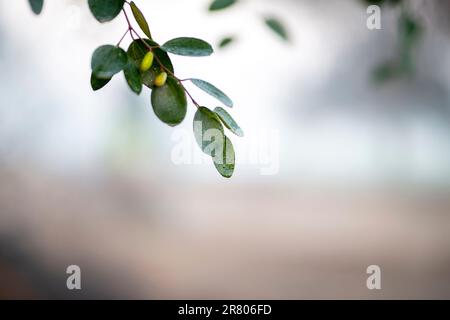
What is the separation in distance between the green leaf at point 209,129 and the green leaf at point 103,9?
0.11 meters

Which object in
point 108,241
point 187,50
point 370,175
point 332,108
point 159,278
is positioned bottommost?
point 187,50

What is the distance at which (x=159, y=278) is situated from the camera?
329 cm

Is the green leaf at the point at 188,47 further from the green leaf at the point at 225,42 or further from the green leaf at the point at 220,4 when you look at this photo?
the green leaf at the point at 225,42

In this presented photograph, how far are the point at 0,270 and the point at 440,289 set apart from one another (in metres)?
2.40

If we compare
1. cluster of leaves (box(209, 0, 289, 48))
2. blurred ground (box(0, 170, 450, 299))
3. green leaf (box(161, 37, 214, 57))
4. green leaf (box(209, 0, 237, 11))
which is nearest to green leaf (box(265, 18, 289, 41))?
cluster of leaves (box(209, 0, 289, 48))

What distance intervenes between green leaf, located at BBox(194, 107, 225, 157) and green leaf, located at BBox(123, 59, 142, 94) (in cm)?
5

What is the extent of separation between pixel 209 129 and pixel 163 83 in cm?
5

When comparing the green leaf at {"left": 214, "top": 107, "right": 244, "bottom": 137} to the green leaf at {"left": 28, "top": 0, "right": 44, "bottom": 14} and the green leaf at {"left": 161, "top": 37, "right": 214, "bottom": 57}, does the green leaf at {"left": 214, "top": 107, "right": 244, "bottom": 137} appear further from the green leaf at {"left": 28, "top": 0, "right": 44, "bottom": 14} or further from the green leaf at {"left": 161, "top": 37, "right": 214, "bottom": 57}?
the green leaf at {"left": 28, "top": 0, "right": 44, "bottom": 14}

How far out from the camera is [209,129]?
0.46 m

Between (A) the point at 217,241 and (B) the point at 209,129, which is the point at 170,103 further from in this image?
(A) the point at 217,241

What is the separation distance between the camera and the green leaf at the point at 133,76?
0.47m

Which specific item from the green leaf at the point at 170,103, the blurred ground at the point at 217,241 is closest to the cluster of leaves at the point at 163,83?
the green leaf at the point at 170,103
